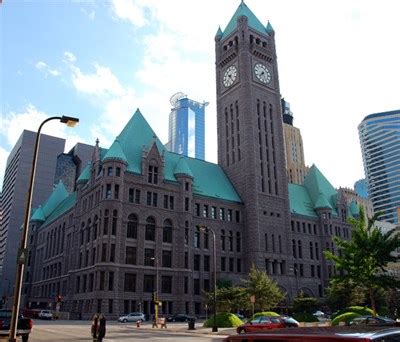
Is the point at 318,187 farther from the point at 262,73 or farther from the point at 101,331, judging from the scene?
the point at 101,331

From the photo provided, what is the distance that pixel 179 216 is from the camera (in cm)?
7388

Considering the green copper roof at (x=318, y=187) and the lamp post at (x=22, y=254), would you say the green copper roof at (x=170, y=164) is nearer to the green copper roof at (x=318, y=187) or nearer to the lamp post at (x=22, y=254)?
the green copper roof at (x=318, y=187)

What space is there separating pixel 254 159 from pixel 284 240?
17.8m

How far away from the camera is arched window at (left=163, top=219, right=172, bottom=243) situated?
236ft

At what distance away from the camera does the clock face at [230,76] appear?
9540 centimetres

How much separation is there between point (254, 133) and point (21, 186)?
432 ft

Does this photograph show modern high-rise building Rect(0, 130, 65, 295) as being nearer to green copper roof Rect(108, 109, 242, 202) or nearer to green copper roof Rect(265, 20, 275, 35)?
green copper roof Rect(108, 109, 242, 202)

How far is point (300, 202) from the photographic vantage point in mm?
98938

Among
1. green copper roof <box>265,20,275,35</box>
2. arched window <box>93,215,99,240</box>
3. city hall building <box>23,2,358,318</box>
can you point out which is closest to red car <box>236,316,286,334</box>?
city hall building <box>23,2,358,318</box>

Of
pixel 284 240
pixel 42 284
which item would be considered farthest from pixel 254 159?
pixel 42 284

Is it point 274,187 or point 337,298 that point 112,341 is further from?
point 274,187

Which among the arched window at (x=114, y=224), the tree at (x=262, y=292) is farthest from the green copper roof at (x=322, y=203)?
the arched window at (x=114, y=224)

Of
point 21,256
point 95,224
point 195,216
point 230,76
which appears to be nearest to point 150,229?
point 95,224

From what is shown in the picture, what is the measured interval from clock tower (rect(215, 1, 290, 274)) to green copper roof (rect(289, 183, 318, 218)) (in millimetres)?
6876
